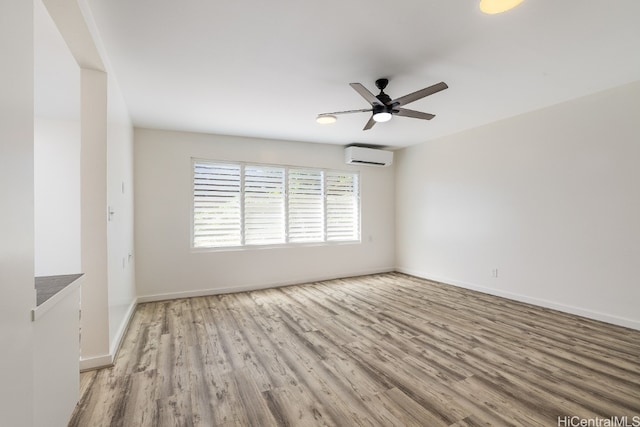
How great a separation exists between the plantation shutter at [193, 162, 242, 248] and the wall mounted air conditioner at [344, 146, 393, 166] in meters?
2.07

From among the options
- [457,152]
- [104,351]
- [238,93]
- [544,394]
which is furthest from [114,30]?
[457,152]

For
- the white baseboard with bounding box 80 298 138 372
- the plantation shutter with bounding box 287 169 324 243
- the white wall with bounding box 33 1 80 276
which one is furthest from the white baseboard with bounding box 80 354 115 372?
the plantation shutter with bounding box 287 169 324 243

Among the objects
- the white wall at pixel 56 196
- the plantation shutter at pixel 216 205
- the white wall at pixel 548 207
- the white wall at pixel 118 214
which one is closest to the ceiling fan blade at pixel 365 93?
the white wall at pixel 118 214

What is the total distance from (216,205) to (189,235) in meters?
0.62

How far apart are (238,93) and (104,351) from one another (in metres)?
2.76

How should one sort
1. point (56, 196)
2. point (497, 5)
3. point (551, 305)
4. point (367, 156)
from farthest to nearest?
point (367, 156) → point (56, 196) → point (551, 305) → point (497, 5)

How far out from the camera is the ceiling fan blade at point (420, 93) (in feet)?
8.19

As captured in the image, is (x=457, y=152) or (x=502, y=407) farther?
(x=457, y=152)

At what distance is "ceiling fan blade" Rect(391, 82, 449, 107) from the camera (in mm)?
2496

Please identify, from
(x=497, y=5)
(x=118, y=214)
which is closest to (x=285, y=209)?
(x=118, y=214)

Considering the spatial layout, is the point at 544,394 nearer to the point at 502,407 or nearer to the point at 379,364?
the point at 502,407

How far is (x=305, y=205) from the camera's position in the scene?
18.1 feet

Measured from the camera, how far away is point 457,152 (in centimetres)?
500

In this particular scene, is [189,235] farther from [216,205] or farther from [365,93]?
[365,93]
